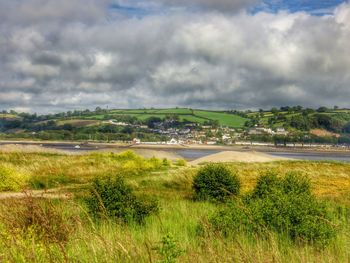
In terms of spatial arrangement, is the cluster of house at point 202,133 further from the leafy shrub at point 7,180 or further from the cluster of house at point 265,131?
the leafy shrub at point 7,180

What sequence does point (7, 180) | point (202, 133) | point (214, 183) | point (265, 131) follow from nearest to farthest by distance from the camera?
1. point (214, 183)
2. point (7, 180)
3. point (265, 131)
4. point (202, 133)

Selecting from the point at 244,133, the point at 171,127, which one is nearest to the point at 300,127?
the point at 244,133

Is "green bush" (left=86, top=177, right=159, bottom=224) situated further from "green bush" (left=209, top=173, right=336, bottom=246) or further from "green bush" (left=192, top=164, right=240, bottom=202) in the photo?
"green bush" (left=192, top=164, right=240, bottom=202)

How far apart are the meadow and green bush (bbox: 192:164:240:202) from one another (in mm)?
676

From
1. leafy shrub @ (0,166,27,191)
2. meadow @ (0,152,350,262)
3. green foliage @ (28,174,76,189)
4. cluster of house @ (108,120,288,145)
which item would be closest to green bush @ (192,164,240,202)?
meadow @ (0,152,350,262)

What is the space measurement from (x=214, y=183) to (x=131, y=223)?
8.40 meters

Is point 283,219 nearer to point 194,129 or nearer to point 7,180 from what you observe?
point 7,180

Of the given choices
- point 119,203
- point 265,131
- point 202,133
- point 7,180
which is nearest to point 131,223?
point 119,203

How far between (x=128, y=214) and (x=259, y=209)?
341cm

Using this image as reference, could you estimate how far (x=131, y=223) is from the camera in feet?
33.0

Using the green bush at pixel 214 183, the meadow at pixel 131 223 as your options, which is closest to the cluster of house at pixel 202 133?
the meadow at pixel 131 223

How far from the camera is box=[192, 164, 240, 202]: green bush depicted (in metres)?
17.6

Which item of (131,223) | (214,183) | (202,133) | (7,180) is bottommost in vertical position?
(202,133)

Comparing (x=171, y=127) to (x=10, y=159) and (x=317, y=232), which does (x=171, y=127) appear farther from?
(x=317, y=232)
